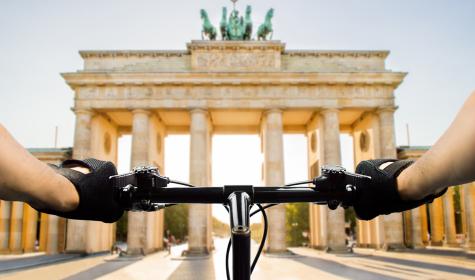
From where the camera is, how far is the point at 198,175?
134 ft

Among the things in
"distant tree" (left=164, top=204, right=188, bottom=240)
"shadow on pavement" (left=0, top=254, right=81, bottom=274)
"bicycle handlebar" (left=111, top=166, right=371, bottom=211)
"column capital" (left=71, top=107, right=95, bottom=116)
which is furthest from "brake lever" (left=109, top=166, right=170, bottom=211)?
"distant tree" (left=164, top=204, right=188, bottom=240)

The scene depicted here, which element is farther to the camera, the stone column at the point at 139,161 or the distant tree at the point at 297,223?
the distant tree at the point at 297,223

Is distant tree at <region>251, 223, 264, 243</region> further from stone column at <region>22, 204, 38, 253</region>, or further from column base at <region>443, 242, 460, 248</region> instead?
column base at <region>443, 242, 460, 248</region>

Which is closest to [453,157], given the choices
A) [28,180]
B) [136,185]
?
[28,180]

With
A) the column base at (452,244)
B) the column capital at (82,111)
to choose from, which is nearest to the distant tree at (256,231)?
the column capital at (82,111)

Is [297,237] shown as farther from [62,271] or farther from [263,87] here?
[62,271]

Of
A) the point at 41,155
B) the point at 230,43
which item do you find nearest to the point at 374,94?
the point at 230,43

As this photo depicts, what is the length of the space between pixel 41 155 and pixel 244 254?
48.4 meters

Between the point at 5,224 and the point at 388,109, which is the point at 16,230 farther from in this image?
the point at 388,109

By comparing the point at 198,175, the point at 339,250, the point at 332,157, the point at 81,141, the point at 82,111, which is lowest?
the point at 339,250

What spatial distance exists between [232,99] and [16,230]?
26.3 metres

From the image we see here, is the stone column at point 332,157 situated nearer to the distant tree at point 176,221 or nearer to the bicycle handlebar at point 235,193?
the bicycle handlebar at point 235,193

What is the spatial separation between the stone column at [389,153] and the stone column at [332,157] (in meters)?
4.21

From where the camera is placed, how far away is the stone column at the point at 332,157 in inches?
1587
